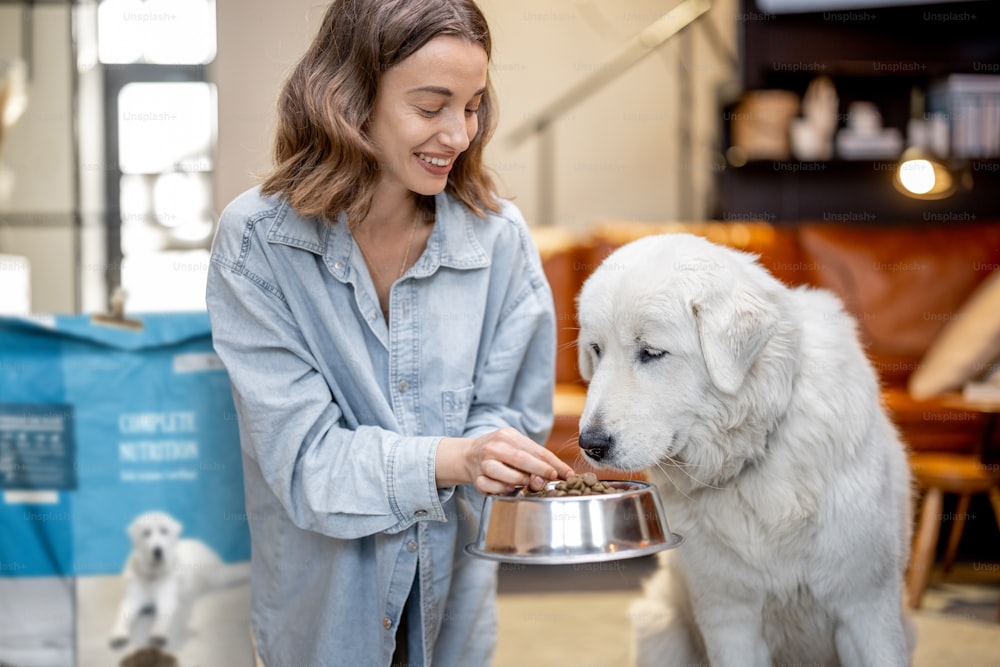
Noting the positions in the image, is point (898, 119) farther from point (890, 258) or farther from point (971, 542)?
point (971, 542)

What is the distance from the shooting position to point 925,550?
361 cm

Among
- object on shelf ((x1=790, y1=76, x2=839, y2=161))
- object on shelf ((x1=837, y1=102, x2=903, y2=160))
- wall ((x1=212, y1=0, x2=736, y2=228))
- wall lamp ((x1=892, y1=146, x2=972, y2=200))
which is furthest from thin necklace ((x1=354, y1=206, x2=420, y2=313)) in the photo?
wall ((x1=212, y1=0, x2=736, y2=228))

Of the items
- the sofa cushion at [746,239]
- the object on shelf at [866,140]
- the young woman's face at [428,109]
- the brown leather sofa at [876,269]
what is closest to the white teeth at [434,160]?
the young woman's face at [428,109]

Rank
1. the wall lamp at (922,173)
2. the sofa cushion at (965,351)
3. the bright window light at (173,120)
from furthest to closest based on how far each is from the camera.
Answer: the wall lamp at (922,173) → the sofa cushion at (965,351) → the bright window light at (173,120)

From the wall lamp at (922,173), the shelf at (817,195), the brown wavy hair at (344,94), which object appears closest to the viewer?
the brown wavy hair at (344,94)

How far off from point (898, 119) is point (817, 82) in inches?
22.7

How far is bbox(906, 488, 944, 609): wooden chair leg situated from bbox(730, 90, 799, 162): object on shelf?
232cm

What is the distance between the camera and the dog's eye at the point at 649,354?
1.69 meters

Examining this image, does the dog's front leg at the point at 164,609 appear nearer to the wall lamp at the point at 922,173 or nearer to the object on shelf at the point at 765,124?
the wall lamp at the point at 922,173

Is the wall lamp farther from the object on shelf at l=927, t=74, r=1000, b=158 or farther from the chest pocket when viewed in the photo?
the chest pocket

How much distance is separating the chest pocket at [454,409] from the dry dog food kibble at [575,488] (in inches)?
12.9

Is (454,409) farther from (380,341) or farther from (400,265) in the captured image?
(400,265)

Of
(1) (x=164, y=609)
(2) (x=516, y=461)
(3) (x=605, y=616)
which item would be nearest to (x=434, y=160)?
(2) (x=516, y=461)

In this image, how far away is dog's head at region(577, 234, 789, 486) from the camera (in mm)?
1627
